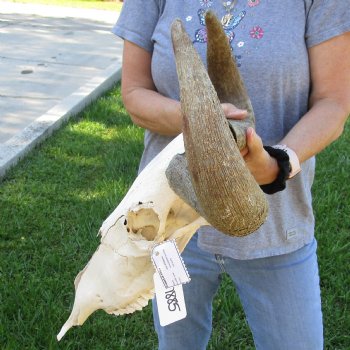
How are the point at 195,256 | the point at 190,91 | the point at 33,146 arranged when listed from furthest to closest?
the point at 33,146, the point at 195,256, the point at 190,91

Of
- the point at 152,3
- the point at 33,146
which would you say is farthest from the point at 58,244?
the point at 152,3

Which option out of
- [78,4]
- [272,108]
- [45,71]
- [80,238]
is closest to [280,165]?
[272,108]

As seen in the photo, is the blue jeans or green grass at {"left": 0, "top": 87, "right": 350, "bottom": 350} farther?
green grass at {"left": 0, "top": 87, "right": 350, "bottom": 350}

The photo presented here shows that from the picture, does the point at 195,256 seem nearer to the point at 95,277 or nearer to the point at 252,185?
the point at 95,277

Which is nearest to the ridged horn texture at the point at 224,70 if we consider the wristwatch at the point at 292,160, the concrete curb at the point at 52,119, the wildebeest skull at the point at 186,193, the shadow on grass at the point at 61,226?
the wildebeest skull at the point at 186,193

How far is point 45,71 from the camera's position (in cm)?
772

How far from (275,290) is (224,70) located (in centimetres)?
70

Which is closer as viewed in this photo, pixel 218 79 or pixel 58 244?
pixel 218 79

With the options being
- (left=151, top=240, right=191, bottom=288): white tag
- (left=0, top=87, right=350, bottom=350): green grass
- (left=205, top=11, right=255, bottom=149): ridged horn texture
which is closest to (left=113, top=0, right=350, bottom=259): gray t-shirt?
(left=205, top=11, right=255, bottom=149): ridged horn texture

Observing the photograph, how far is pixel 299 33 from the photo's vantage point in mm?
1661

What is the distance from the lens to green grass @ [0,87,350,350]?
305 centimetres

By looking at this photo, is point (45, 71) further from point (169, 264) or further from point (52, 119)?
point (169, 264)

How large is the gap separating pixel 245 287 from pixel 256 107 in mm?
557

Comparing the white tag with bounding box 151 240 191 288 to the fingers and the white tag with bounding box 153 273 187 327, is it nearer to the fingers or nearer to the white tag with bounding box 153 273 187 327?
the white tag with bounding box 153 273 187 327
